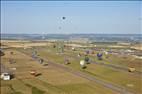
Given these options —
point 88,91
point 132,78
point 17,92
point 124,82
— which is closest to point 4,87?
point 17,92

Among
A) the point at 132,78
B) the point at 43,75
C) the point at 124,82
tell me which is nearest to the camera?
the point at 124,82

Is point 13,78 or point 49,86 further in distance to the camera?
point 13,78

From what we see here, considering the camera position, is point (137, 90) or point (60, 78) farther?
point (60, 78)

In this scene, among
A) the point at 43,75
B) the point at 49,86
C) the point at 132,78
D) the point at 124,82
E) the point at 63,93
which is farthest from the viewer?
the point at 43,75

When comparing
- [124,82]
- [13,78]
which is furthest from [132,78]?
[13,78]

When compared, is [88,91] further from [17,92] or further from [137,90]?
[17,92]

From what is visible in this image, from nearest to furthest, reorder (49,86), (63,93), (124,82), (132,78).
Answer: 1. (63,93)
2. (49,86)
3. (124,82)
4. (132,78)

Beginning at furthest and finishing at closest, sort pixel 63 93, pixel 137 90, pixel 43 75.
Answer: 1. pixel 43 75
2. pixel 137 90
3. pixel 63 93

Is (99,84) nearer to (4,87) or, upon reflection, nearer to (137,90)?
(137,90)
